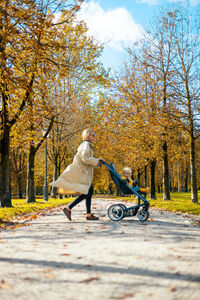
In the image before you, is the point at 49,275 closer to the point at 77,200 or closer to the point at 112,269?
the point at 112,269

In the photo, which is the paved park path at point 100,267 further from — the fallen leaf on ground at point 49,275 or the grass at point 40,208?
the grass at point 40,208

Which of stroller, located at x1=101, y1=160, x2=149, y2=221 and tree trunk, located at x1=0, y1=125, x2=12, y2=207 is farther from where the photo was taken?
tree trunk, located at x1=0, y1=125, x2=12, y2=207

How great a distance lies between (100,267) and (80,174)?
14.7 ft

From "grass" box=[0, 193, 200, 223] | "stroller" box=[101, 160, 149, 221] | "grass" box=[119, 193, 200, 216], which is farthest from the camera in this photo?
"grass" box=[119, 193, 200, 216]

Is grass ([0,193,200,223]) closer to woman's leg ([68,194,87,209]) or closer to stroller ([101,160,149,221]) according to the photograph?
woman's leg ([68,194,87,209])

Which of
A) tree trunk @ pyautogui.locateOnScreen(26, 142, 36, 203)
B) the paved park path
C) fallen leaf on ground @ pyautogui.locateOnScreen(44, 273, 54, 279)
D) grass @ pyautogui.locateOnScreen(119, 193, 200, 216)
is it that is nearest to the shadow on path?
the paved park path

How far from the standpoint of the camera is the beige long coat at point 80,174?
7.73 meters

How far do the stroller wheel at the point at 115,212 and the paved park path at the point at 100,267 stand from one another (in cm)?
224

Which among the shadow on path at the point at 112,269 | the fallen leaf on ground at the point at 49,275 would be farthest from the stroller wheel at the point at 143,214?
the fallen leaf on ground at the point at 49,275

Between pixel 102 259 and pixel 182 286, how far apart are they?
1.24 metres

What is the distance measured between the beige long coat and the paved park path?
2131 millimetres

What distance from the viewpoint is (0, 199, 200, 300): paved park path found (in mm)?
2711

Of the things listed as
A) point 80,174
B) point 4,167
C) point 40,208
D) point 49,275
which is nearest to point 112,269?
point 49,275

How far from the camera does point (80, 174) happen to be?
25.9ft
